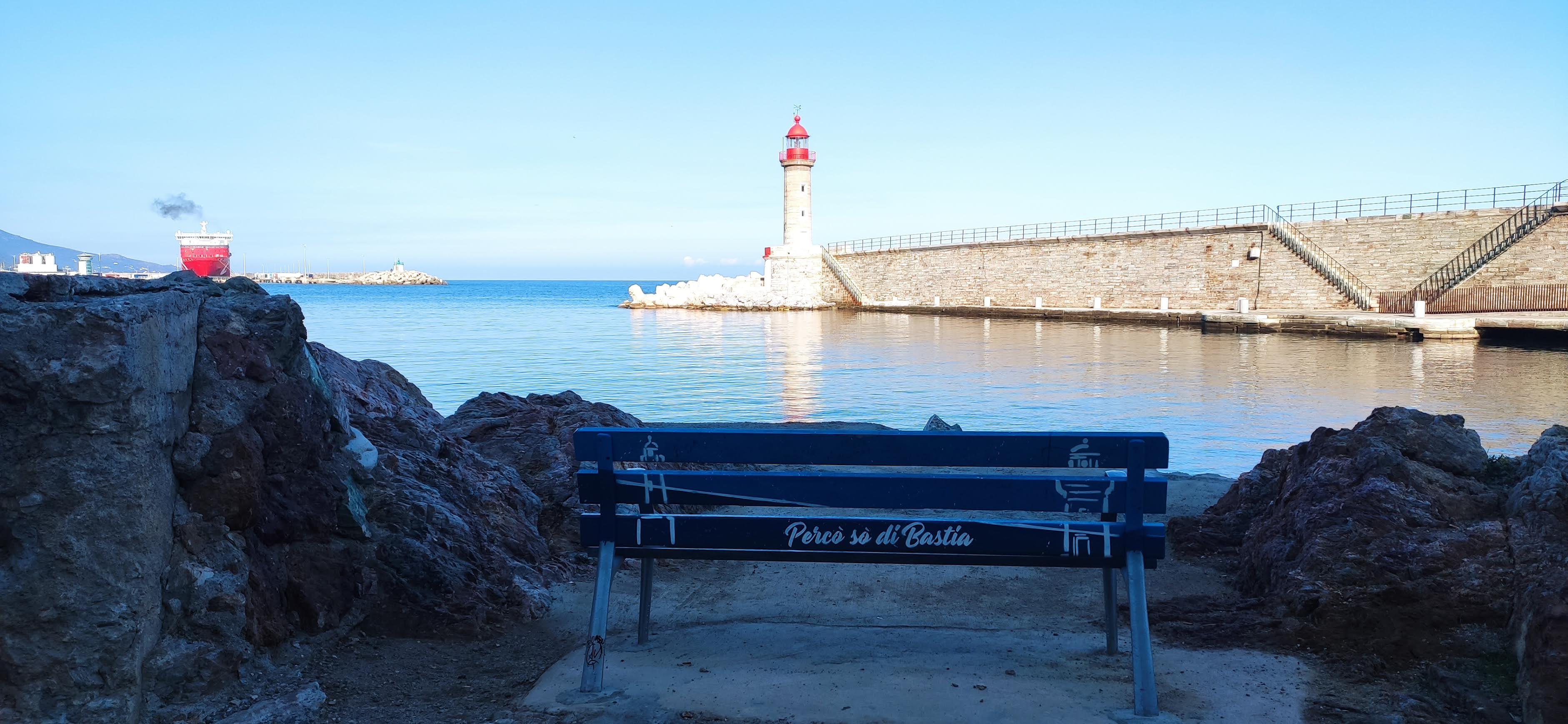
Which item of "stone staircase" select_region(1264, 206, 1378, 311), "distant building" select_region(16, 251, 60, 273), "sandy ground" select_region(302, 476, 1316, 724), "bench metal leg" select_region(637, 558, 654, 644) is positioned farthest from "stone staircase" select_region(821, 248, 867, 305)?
"bench metal leg" select_region(637, 558, 654, 644)

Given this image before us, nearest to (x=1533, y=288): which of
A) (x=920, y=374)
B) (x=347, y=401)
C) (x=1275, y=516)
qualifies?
(x=920, y=374)

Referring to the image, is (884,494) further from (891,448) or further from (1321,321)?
(1321,321)

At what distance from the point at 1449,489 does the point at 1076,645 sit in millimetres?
1644

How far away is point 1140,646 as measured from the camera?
2738mm

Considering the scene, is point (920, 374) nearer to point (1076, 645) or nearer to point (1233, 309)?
point (1076, 645)

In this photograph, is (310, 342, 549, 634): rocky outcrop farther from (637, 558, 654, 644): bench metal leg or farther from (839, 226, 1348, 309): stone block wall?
(839, 226, 1348, 309): stone block wall

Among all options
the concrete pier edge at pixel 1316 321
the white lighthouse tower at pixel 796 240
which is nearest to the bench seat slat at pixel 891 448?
the concrete pier edge at pixel 1316 321

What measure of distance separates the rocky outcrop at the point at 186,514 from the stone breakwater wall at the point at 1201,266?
3540cm

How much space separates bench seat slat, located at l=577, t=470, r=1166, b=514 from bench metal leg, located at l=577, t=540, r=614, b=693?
25 cm

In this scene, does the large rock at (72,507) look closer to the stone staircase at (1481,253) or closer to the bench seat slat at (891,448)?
the bench seat slat at (891,448)

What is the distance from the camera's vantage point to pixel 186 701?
270cm

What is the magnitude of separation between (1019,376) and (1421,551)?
17.5m

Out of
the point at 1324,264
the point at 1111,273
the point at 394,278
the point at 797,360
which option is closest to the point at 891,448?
the point at 797,360

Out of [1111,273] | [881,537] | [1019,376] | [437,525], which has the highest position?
[1111,273]
